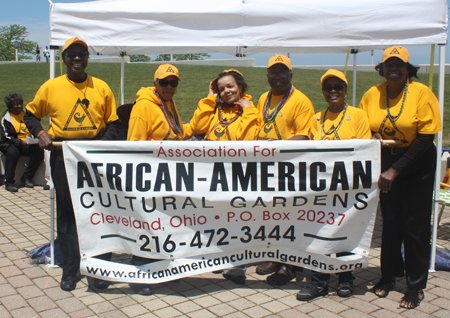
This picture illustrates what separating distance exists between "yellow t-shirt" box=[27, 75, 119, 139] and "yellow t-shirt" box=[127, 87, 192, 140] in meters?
0.41

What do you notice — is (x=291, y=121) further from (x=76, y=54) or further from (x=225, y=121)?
(x=76, y=54)

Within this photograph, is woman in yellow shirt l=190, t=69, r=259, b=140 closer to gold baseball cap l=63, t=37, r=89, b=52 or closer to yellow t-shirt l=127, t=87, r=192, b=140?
yellow t-shirt l=127, t=87, r=192, b=140

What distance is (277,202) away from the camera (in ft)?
12.9

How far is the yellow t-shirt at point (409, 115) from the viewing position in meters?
3.70

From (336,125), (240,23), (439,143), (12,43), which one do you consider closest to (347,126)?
(336,125)

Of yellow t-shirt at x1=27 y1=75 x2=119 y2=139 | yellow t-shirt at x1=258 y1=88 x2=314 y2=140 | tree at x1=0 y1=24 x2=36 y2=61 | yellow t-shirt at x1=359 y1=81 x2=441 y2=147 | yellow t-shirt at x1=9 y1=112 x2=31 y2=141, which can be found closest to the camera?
yellow t-shirt at x1=359 y1=81 x2=441 y2=147

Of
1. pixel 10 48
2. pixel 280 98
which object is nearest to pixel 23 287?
pixel 280 98

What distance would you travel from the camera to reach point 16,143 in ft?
28.0

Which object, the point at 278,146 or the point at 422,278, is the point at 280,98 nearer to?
the point at 278,146

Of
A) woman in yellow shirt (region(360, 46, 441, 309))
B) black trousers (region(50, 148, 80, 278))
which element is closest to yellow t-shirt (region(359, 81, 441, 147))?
woman in yellow shirt (region(360, 46, 441, 309))

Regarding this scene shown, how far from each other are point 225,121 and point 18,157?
19.0 ft

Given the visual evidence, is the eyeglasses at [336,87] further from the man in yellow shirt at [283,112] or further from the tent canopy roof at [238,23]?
the tent canopy roof at [238,23]

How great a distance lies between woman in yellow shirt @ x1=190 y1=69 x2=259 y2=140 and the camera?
4184mm

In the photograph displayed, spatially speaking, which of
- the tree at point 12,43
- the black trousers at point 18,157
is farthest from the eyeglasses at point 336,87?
the tree at point 12,43
